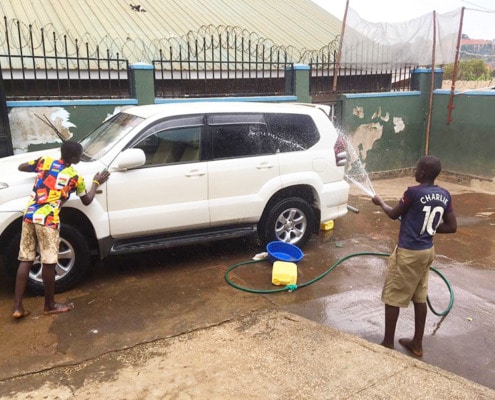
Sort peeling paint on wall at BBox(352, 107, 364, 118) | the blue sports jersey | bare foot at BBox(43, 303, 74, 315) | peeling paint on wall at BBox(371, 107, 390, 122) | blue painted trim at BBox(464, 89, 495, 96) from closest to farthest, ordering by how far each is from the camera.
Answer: the blue sports jersey → bare foot at BBox(43, 303, 74, 315) → blue painted trim at BBox(464, 89, 495, 96) → peeling paint on wall at BBox(352, 107, 364, 118) → peeling paint on wall at BBox(371, 107, 390, 122)

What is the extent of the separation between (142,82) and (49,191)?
14.0 ft

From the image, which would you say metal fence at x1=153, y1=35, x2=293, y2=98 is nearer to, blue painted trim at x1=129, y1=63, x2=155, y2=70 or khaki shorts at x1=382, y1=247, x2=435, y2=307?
blue painted trim at x1=129, y1=63, x2=155, y2=70

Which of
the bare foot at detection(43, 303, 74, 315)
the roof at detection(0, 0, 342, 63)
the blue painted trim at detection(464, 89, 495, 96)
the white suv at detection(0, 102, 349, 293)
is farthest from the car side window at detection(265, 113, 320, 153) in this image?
the blue painted trim at detection(464, 89, 495, 96)

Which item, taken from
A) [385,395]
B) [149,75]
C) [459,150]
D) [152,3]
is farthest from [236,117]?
[152,3]

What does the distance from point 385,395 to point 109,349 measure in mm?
2165

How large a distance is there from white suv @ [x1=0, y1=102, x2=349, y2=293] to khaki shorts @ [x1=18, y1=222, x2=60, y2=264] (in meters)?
0.34

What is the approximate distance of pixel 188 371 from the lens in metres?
3.58

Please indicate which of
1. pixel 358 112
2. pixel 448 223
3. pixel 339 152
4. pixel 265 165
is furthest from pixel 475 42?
pixel 448 223

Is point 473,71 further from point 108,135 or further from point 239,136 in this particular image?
point 108,135

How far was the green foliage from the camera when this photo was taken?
10.9 metres

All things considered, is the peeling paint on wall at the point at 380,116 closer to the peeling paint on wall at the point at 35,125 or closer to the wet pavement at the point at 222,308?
the wet pavement at the point at 222,308

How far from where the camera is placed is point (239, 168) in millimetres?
5711

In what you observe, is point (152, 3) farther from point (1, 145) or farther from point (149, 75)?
point (1, 145)

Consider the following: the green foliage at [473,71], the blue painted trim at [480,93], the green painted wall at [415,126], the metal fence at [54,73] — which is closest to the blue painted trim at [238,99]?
the green painted wall at [415,126]
